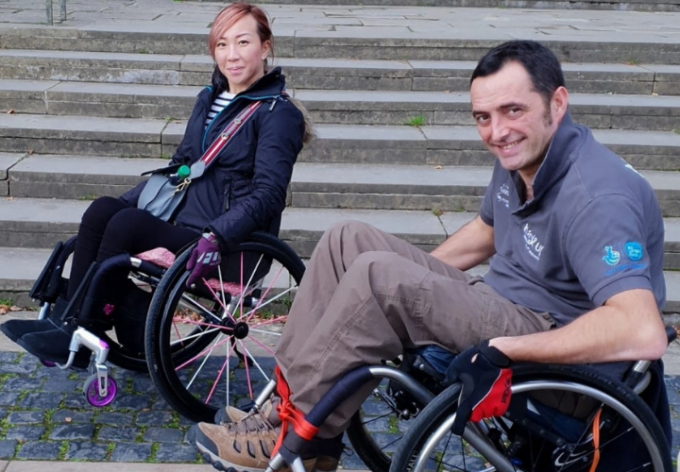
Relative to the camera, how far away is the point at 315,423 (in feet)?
7.73

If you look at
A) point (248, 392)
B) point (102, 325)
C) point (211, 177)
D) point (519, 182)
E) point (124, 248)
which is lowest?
point (248, 392)

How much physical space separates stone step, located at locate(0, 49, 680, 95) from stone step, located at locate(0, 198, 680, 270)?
157cm

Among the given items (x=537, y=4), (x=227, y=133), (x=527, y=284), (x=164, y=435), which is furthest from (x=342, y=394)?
(x=537, y=4)

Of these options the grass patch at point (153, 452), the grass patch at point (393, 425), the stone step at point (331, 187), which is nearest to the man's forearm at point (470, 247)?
the grass patch at point (393, 425)

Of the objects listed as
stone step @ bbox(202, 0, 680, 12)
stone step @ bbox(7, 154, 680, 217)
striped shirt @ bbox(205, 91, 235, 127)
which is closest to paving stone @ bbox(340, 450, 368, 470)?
striped shirt @ bbox(205, 91, 235, 127)

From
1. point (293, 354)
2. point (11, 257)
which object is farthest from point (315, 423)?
point (11, 257)

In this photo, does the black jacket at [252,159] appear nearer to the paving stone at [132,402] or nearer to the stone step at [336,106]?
the paving stone at [132,402]

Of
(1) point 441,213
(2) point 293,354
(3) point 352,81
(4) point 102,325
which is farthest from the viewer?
(3) point 352,81

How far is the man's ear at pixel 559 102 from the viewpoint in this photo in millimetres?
2369

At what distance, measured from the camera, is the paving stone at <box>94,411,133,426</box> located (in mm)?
3182

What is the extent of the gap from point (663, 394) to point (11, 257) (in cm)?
331

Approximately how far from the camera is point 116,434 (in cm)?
311

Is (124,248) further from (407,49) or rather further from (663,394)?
(407,49)

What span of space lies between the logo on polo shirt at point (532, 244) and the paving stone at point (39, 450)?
1681 mm
